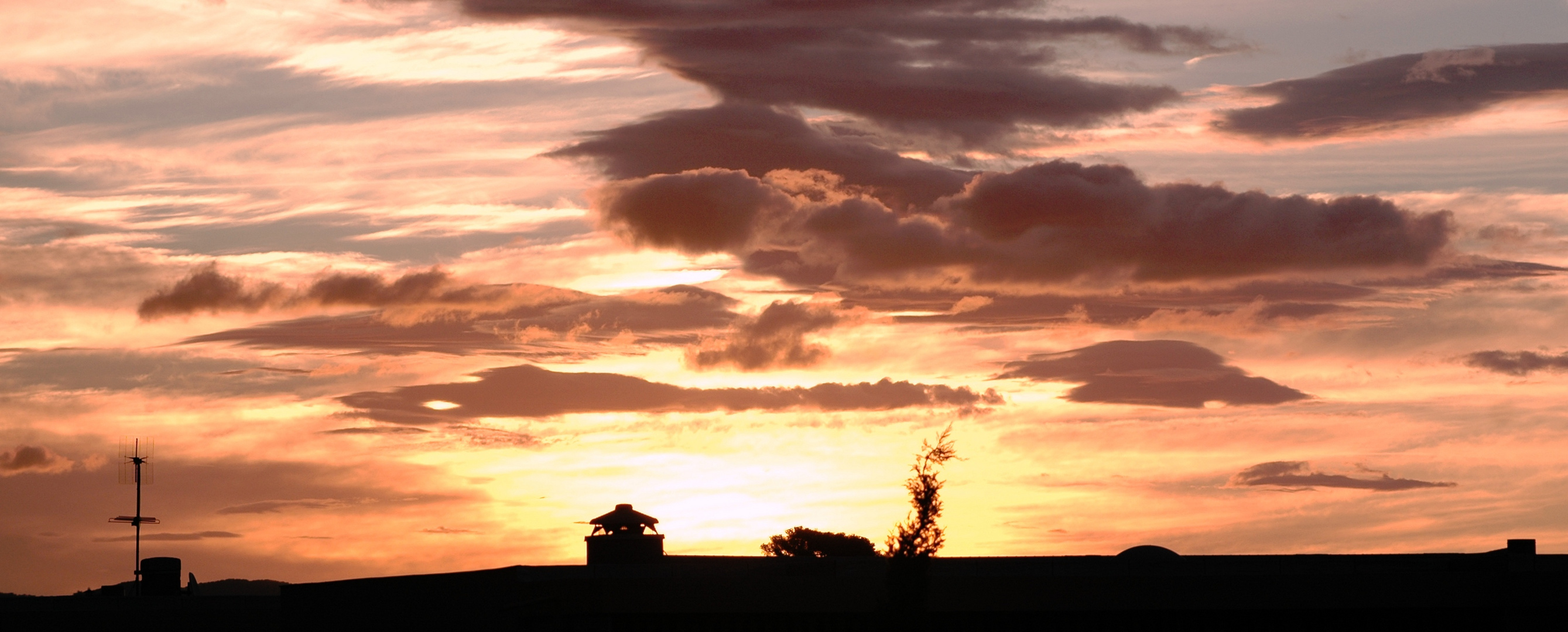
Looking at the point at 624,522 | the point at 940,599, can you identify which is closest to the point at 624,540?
the point at 624,522

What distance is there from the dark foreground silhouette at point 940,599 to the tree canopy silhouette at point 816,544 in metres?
80.4

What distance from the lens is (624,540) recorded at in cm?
6038

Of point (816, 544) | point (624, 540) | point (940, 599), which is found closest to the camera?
point (940, 599)

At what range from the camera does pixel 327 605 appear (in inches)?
2099

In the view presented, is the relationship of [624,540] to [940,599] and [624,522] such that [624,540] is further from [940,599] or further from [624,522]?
[940,599]

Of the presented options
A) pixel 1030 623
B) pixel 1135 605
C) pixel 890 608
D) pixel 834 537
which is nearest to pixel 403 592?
pixel 890 608

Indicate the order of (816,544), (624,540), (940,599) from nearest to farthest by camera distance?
(940,599), (624,540), (816,544)

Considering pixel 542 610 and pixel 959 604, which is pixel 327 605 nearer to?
pixel 542 610

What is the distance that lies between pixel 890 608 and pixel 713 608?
6.34m

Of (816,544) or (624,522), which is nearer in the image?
(624,522)

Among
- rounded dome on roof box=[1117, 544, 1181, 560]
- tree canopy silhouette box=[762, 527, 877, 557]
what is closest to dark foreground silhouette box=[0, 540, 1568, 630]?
rounded dome on roof box=[1117, 544, 1181, 560]

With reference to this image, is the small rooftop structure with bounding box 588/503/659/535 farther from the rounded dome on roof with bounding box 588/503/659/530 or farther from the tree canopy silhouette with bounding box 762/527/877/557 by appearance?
the tree canopy silhouette with bounding box 762/527/877/557

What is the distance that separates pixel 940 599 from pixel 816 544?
86.6 metres

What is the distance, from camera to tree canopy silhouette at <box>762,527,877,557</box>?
13338 cm
